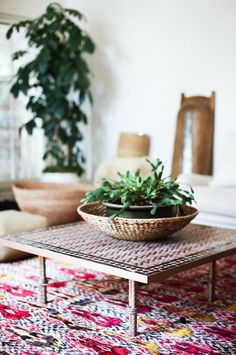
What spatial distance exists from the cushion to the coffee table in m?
0.69

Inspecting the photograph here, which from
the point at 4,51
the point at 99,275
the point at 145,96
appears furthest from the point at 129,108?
the point at 99,275

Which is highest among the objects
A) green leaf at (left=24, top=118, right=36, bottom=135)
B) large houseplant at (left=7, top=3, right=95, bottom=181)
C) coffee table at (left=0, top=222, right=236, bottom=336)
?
large houseplant at (left=7, top=3, right=95, bottom=181)

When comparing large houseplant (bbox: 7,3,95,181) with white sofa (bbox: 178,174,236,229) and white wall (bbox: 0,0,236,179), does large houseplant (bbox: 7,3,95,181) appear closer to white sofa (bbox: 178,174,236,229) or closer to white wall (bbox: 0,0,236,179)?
white wall (bbox: 0,0,236,179)

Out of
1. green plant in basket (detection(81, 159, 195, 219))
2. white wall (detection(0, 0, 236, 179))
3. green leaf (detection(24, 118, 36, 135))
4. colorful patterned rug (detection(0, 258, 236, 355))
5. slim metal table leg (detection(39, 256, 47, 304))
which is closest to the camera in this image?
colorful patterned rug (detection(0, 258, 236, 355))

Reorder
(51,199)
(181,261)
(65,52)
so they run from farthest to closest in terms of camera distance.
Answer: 1. (65,52)
2. (51,199)
3. (181,261)

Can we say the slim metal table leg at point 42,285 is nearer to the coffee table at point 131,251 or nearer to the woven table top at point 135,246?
the coffee table at point 131,251

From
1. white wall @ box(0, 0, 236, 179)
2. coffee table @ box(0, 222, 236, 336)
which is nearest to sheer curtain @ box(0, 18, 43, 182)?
white wall @ box(0, 0, 236, 179)

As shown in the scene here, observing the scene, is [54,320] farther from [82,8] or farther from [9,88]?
[82,8]

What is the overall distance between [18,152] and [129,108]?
1258 millimetres

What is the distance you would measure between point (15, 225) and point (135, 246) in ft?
4.35

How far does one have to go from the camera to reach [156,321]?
2.58 m

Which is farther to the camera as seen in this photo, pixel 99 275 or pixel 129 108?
pixel 129 108

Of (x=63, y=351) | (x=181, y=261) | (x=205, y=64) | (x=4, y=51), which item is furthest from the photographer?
(x=4, y=51)

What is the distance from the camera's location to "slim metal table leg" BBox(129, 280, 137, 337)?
232cm
